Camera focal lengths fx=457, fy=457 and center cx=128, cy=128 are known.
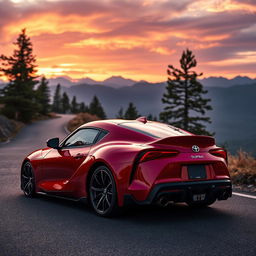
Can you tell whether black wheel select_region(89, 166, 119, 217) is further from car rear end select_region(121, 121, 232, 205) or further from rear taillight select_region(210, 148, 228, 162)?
rear taillight select_region(210, 148, 228, 162)

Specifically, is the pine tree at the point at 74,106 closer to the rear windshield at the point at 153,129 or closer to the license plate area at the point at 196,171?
the rear windshield at the point at 153,129

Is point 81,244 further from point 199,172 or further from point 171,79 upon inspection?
point 171,79

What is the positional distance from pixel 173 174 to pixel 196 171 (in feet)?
1.21

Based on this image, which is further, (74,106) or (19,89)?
(74,106)

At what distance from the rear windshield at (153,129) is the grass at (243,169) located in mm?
3558

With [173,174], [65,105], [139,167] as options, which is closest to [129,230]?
[139,167]

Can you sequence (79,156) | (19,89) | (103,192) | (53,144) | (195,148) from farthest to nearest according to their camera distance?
(19,89)
(53,144)
(79,156)
(103,192)
(195,148)

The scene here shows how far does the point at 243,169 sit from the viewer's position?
1101 cm

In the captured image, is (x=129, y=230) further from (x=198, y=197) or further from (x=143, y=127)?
(x=143, y=127)

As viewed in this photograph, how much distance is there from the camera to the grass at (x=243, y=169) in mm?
10149

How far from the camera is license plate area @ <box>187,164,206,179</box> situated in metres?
6.18

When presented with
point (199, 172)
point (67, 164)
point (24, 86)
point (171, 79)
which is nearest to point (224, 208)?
point (199, 172)

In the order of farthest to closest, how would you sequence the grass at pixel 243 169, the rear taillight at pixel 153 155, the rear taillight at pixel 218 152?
the grass at pixel 243 169 < the rear taillight at pixel 218 152 < the rear taillight at pixel 153 155

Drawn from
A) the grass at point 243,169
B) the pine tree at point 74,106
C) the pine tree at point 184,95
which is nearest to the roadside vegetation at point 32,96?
the pine tree at point 184,95
